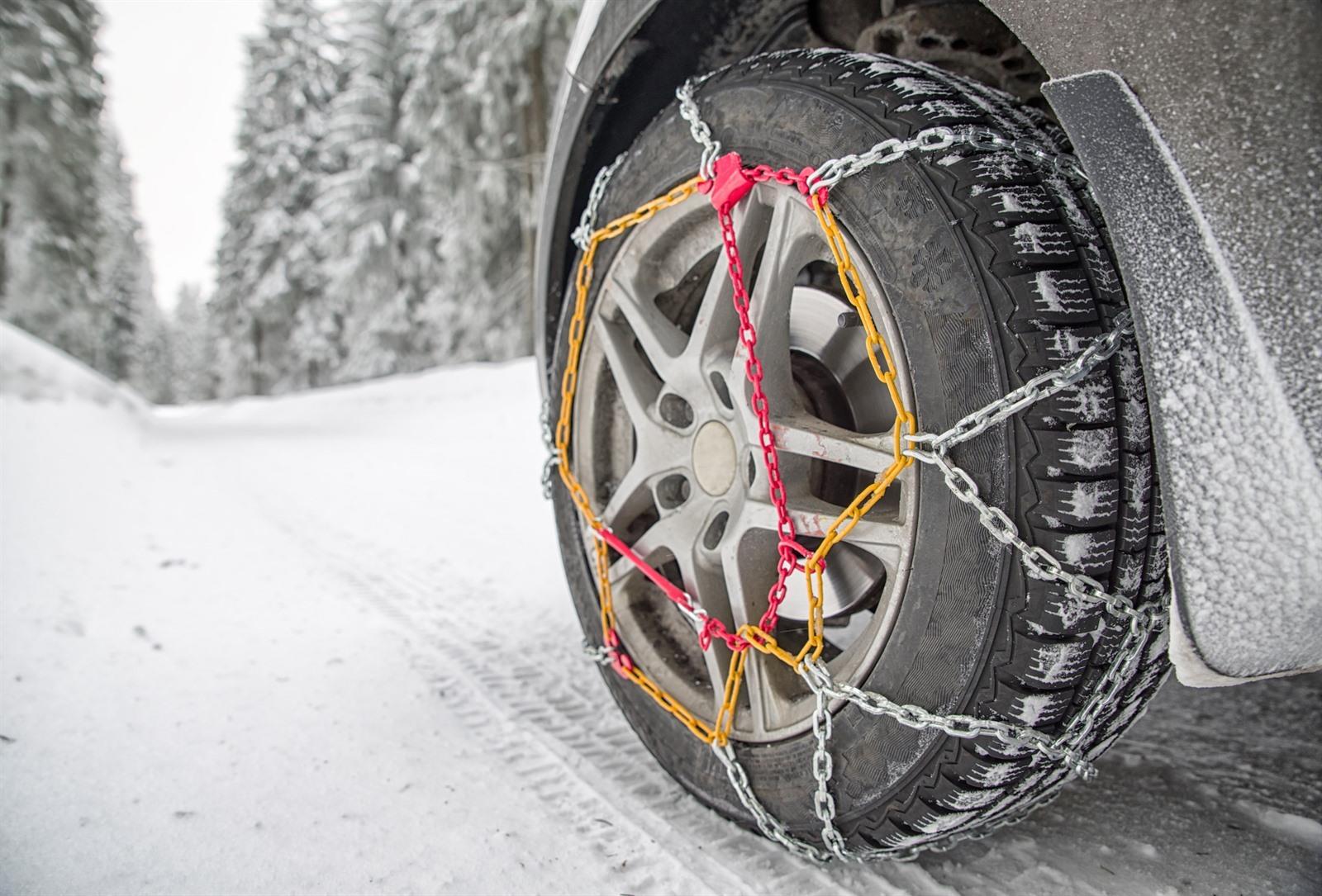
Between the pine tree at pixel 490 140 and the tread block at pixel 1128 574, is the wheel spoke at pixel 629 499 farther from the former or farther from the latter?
the pine tree at pixel 490 140

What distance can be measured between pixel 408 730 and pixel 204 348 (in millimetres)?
45474

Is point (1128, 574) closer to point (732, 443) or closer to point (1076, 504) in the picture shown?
point (1076, 504)

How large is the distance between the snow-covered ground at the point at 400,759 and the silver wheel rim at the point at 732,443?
0.41 metres

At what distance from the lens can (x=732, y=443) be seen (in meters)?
1.58

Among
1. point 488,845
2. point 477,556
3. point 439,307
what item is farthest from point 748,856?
point 439,307

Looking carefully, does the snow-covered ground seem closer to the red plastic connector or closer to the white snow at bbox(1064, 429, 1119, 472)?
the white snow at bbox(1064, 429, 1119, 472)

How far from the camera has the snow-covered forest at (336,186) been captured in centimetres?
1413

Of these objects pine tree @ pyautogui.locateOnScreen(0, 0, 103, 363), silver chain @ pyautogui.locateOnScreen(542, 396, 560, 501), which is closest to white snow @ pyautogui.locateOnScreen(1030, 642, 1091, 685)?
silver chain @ pyautogui.locateOnScreen(542, 396, 560, 501)

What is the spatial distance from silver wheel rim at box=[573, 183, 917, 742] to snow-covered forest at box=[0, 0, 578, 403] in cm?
1225

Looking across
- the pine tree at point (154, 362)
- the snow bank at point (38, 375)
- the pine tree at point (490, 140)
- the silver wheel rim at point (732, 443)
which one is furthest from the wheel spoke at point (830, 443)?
the pine tree at point (154, 362)

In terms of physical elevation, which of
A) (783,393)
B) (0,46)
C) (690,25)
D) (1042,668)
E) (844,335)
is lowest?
(1042,668)

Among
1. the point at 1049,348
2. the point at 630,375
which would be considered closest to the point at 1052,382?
the point at 1049,348

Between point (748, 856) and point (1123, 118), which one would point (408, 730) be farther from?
point (1123, 118)

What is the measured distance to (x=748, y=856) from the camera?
1597 millimetres
